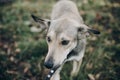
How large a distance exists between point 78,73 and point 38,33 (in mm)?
2346

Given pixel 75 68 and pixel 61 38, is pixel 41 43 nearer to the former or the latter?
pixel 75 68

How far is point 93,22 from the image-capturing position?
9383 mm

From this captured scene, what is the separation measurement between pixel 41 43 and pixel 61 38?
105 inches

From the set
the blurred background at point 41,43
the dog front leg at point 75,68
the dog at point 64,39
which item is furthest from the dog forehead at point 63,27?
the blurred background at point 41,43

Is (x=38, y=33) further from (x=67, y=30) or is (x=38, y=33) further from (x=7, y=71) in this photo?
(x=67, y=30)

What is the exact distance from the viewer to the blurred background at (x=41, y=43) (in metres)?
7.57

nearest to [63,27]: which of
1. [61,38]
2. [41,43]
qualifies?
[61,38]

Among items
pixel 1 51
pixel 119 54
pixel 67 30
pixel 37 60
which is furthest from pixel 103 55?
pixel 1 51

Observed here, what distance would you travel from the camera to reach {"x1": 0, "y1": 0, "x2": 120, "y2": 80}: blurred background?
757cm

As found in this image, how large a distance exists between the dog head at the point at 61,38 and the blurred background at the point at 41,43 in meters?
1.36

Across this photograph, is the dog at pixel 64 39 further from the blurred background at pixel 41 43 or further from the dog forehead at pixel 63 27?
the blurred background at pixel 41 43

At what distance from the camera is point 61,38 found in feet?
19.4

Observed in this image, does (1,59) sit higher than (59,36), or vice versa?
(59,36)

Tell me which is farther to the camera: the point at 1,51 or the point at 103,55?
the point at 1,51
